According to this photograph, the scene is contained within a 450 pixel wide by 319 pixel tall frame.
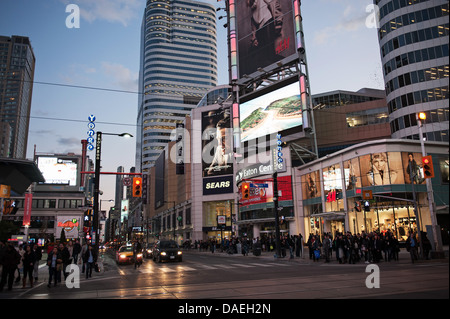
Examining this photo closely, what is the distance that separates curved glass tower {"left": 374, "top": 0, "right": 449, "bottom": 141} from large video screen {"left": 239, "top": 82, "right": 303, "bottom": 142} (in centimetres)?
1981

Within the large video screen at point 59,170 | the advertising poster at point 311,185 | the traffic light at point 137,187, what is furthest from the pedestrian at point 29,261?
the large video screen at point 59,170

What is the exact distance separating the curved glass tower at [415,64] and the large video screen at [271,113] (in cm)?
1981

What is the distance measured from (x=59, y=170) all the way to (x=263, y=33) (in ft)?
230

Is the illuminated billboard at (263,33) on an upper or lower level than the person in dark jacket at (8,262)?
upper

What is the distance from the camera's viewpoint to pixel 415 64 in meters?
53.8

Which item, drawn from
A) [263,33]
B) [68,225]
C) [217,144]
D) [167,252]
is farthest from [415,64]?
[68,225]

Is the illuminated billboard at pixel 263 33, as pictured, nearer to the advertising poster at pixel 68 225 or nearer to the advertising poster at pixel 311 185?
the advertising poster at pixel 311 185

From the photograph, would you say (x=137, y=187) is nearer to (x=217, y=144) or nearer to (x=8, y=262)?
(x=8, y=262)

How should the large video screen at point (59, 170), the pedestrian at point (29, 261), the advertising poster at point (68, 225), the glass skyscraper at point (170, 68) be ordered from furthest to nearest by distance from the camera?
1. the glass skyscraper at point (170, 68)
2. the advertising poster at point (68, 225)
3. the large video screen at point (59, 170)
4. the pedestrian at point (29, 261)

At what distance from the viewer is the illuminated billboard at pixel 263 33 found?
170ft

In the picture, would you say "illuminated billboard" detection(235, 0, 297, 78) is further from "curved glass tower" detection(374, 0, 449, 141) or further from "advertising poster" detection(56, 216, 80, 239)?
"advertising poster" detection(56, 216, 80, 239)
